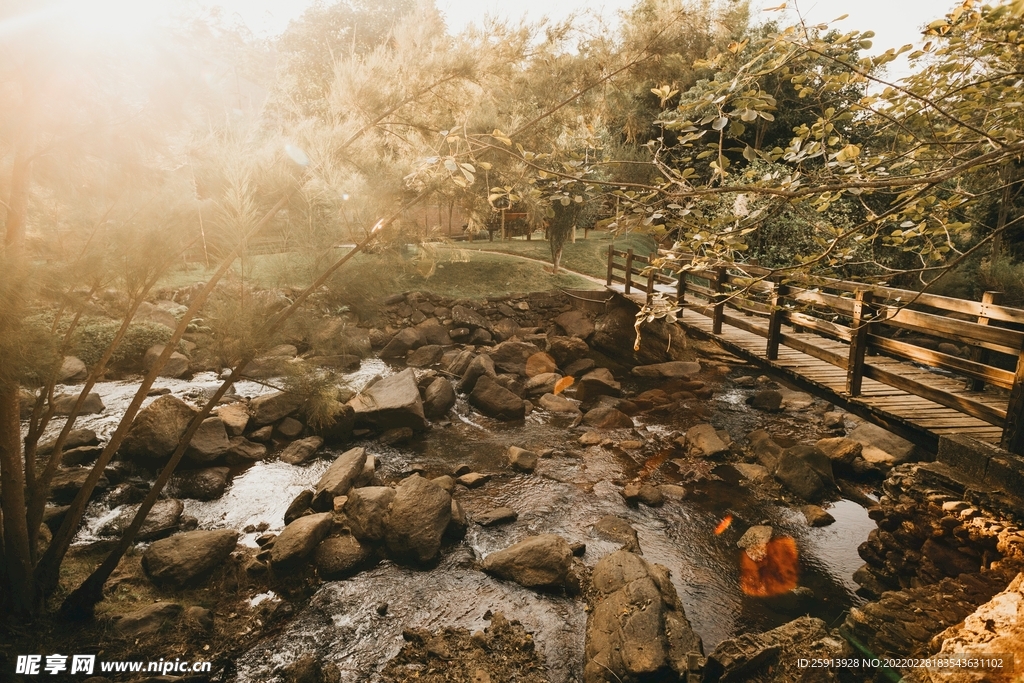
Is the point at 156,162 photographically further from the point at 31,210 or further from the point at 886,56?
the point at 886,56

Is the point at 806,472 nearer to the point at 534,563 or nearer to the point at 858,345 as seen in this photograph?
the point at 858,345

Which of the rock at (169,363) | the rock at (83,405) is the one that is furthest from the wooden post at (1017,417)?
the rock at (169,363)

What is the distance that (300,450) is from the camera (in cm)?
745

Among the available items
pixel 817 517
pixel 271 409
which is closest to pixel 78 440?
pixel 271 409

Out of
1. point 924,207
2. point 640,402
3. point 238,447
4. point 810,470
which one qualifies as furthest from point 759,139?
point 238,447

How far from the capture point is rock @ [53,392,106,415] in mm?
7828

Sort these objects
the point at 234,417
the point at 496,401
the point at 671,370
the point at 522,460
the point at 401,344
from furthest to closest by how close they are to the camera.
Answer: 1. the point at 401,344
2. the point at 671,370
3. the point at 496,401
4. the point at 234,417
5. the point at 522,460

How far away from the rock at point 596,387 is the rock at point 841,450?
3.99 m

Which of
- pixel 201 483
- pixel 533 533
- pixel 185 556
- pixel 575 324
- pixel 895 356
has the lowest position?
pixel 533 533

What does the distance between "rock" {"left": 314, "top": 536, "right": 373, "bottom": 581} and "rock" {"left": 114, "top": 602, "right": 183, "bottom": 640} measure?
1205 millimetres

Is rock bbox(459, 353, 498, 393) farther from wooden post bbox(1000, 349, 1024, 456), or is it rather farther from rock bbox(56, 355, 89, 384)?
wooden post bbox(1000, 349, 1024, 456)

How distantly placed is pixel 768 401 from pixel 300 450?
8358mm

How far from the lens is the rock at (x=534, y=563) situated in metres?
4.94

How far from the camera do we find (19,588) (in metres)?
3.77
